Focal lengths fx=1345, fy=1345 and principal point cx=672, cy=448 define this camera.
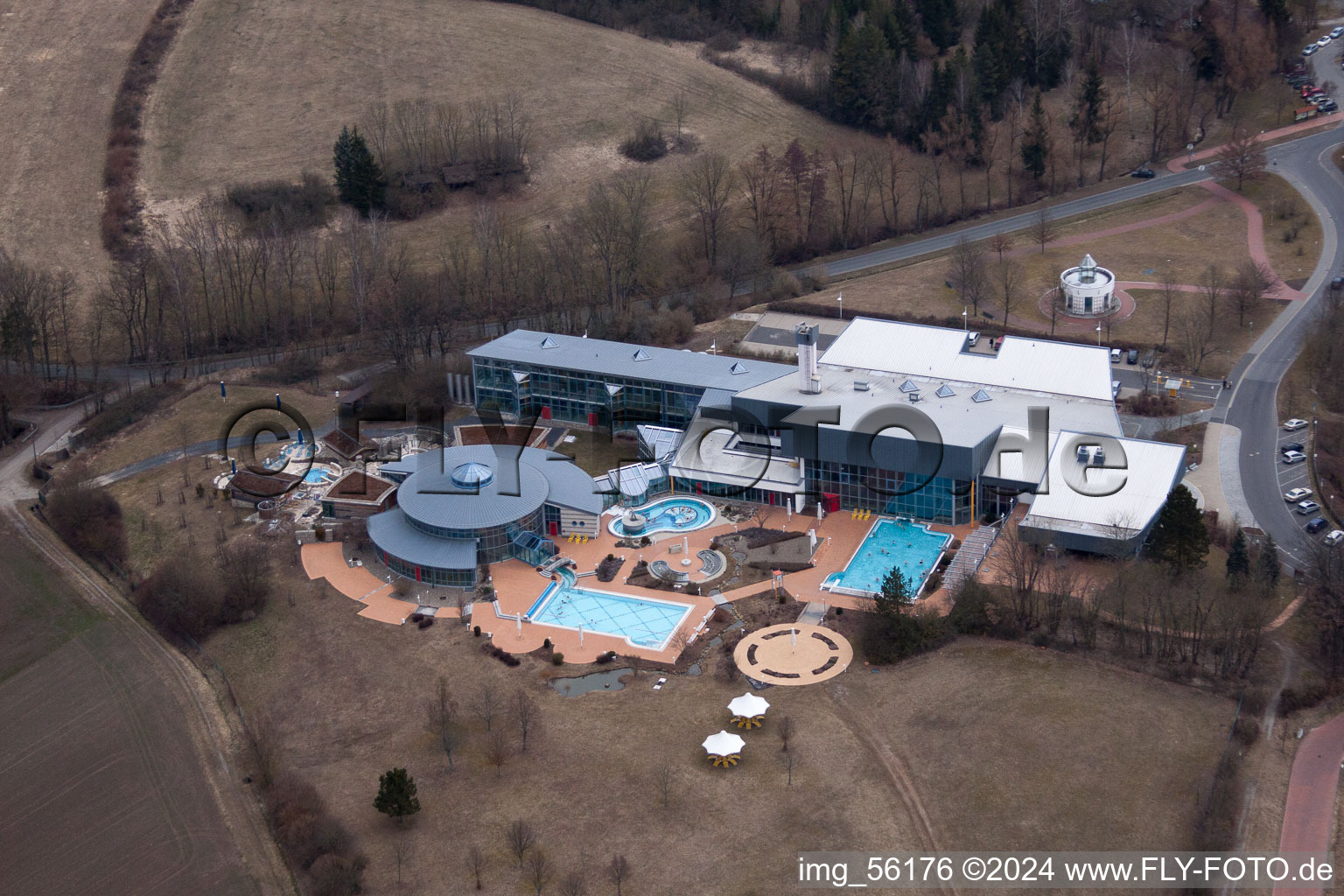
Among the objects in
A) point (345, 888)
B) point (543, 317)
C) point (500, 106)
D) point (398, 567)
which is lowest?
point (345, 888)

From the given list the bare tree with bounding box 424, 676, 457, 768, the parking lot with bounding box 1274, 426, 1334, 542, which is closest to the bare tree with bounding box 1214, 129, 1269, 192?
the parking lot with bounding box 1274, 426, 1334, 542

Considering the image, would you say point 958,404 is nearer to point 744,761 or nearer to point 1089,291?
point 1089,291

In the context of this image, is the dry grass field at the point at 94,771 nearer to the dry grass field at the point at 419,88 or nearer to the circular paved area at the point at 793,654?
the circular paved area at the point at 793,654

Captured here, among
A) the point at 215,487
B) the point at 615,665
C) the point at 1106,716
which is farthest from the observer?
the point at 215,487

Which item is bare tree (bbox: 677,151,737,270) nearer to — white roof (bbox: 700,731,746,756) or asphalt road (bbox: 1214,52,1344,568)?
asphalt road (bbox: 1214,52,1344,568)

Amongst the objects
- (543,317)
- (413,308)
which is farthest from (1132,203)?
(413,308)

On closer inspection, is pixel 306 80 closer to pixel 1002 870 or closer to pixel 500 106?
pixel 500 106
